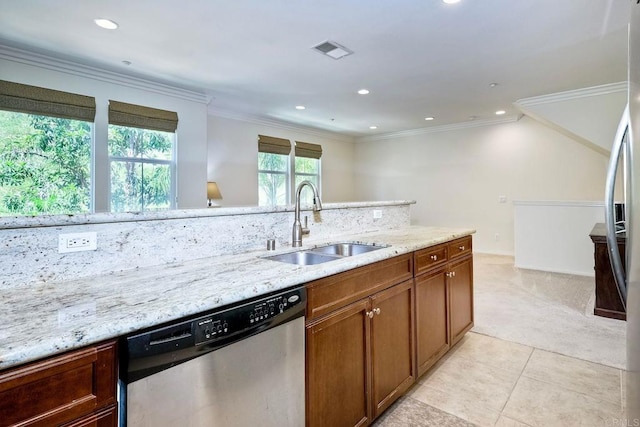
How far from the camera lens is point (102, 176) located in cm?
395

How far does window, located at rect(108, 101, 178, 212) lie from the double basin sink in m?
3.12

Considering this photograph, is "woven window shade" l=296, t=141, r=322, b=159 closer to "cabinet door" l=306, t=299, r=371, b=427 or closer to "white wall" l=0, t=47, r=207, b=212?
"white wall" l=0, t=47, r=207, b=212

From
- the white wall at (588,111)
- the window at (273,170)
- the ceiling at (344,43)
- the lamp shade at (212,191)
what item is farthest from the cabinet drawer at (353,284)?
the window at (273,170)

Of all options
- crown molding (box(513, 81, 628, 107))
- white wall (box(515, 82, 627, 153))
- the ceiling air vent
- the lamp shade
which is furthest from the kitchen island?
crown molding (box(513, 81, 628, 107))

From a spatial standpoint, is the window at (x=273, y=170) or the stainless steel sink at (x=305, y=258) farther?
the window at (x=273, y=170)

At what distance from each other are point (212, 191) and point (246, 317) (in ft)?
14.2

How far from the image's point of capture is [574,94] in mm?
4457

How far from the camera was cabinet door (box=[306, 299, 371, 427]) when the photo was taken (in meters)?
1.34

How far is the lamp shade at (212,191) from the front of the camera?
5105 mm

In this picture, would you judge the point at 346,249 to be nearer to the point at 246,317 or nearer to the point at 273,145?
the point at 246,317

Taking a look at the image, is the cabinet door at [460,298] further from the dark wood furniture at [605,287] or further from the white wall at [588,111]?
the white wall at [588,111]

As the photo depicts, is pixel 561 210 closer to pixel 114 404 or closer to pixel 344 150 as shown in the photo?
pixel 344 150

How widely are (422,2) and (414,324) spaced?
224 centimetres

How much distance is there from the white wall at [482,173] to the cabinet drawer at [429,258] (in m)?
4.70
